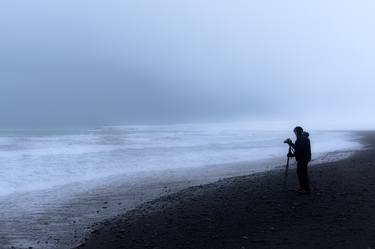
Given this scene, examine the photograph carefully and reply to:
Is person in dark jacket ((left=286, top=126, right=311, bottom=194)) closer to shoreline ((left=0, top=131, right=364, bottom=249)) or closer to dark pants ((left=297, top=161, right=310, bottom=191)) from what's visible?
dark pants ((left=297, top=161, right=310, bottom=191))

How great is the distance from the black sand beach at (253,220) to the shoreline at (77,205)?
0.88 meters

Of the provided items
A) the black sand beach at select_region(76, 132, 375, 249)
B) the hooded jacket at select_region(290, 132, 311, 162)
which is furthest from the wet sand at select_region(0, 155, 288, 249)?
the hooded jacket at select_region(290, 132, 311, 162)

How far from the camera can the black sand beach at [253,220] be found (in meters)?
11.3

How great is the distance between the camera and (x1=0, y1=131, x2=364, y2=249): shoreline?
13.3 m

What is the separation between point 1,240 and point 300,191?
828cm

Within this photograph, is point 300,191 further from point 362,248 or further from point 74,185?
point 74,185

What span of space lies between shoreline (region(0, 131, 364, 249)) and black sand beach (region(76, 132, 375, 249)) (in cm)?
88

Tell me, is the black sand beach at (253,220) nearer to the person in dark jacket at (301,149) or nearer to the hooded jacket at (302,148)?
the person in dark jacket at (301,149)

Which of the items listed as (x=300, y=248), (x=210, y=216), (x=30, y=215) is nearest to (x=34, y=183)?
(x=30, y=215)

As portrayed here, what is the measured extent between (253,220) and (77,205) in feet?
23.1

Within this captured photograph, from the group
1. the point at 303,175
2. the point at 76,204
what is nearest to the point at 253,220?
the point at 303,175

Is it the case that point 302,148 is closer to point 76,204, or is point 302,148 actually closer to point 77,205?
point 77,205

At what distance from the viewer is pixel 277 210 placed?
45.0 ft

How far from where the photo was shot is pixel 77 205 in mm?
17609
